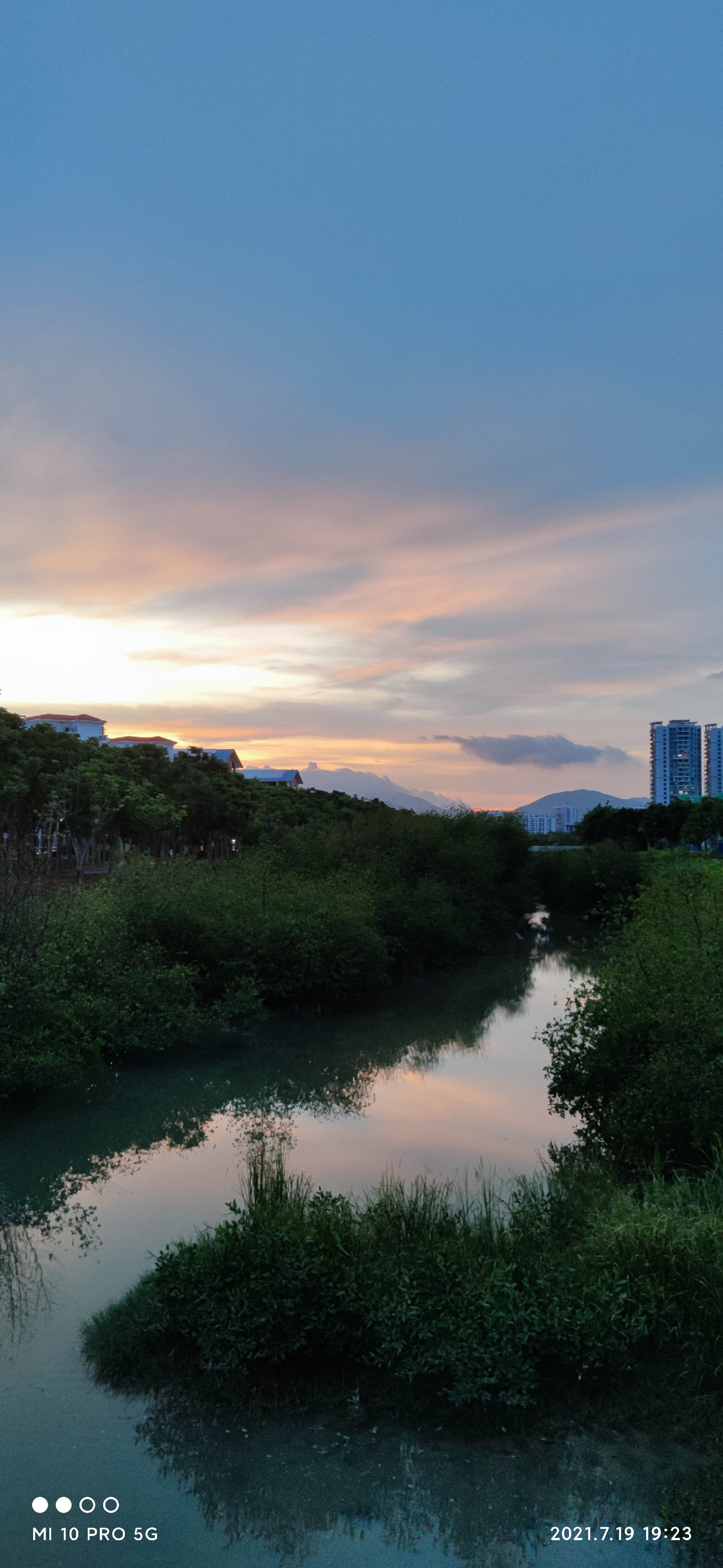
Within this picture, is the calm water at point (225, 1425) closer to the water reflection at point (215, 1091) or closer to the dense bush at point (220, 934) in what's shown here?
the water reflection at point (215, 1091)

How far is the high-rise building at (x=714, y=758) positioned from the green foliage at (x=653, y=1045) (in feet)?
494

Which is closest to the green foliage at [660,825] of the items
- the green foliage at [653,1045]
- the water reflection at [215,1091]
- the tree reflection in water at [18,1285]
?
the water reflection at [215,1091]

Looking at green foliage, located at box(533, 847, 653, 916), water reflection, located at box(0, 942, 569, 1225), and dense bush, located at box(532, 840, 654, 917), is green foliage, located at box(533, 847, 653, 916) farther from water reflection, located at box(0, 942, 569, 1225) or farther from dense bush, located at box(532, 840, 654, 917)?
water reflection, located at box(0, 942, 569, 1225)

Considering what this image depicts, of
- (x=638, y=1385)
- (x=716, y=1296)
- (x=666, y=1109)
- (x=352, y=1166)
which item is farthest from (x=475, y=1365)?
(x=352, y=1166)

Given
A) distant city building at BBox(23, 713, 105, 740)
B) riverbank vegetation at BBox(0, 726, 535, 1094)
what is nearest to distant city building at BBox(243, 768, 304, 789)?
distant city building at BBox(23, 713, 105, 740)

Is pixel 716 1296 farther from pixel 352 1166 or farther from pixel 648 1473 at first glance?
pixel 352 1166

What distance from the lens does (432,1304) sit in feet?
19.9

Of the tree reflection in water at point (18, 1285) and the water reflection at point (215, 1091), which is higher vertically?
the tree reflection in water at point (18, 1285)

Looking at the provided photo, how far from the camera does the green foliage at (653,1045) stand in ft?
30.7

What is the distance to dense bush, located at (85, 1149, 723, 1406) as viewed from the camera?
5848 mm

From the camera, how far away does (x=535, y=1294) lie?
6082 millimetres

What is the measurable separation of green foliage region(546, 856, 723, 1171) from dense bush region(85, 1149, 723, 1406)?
7.17ft

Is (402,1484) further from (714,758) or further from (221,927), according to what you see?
(714,758)

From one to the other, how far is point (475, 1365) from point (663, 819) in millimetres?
79958
